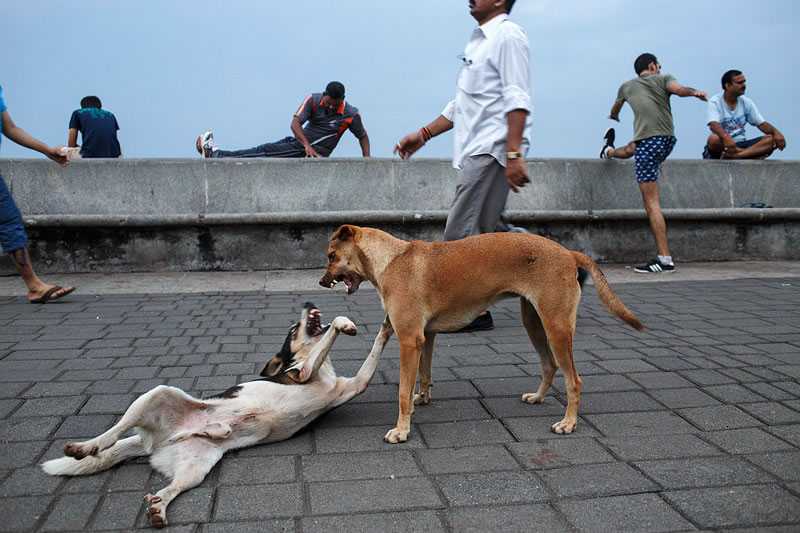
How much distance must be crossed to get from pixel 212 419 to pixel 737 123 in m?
9.38

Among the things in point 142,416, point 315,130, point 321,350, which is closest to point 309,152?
point 315,130

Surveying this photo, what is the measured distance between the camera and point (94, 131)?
923 cm

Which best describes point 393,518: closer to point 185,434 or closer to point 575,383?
point 185,434

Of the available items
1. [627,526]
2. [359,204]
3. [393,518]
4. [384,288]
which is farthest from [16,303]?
[627,526]

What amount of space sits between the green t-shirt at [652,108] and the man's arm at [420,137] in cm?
394

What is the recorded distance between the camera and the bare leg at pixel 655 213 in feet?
27.5

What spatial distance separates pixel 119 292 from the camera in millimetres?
7273

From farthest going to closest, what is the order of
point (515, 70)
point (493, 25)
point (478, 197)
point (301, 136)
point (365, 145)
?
point (365, 145) < point (301, 136) < point (478, 197) < point (493, 25) < point (515, 70)

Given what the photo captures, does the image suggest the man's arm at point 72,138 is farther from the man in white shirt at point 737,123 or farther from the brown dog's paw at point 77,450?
the man in white shirt at point 737,123

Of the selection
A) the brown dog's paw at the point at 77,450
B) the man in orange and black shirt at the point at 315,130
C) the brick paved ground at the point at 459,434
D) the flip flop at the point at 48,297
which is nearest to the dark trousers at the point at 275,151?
the man in orange and black shirt at the point at 315,130

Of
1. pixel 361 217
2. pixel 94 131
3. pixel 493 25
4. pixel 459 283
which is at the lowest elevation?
pixel 361 217

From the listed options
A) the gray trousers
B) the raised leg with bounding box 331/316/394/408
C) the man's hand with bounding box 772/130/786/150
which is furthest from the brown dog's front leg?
the man's hand with bounding box 772/130/786/150

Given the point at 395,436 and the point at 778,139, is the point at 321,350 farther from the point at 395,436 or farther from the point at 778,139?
the point at 778,139

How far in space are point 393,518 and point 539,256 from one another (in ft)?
5.32
